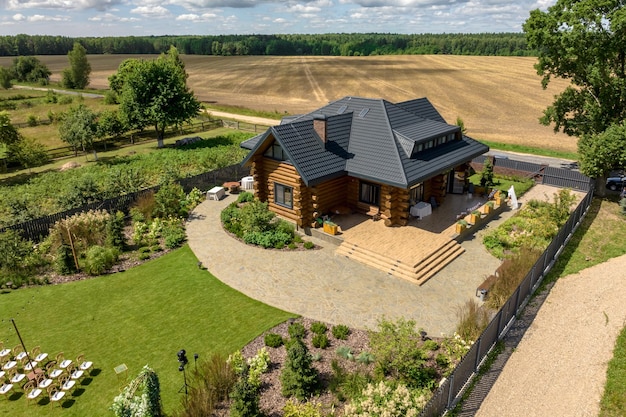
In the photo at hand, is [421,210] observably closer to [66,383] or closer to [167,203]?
[167,203]

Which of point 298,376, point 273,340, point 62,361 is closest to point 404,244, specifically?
point 273,340

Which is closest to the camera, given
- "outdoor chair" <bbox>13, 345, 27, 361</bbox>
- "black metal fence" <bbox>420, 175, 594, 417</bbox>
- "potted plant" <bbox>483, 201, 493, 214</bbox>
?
"black metal fence" <bbox>420, 175, 594, 417</bbox>

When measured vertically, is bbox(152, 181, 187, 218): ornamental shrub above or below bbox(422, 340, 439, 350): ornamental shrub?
above

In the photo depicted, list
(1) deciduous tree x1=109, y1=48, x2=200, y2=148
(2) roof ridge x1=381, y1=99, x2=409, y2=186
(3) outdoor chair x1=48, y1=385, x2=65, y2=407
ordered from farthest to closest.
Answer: (1) deciduous tree x1=109, y1=48, x2=200, y2=148
(2) roof ridge x1=381, y1=99, x2=409, y2=186
(3) outdoor chair x1=48, y1=385, x2=65, y2=407

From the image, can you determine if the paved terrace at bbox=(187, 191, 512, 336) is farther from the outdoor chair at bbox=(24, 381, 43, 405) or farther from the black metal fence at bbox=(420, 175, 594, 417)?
the outdoor chair at bbox=(24, 381, 43, 405)

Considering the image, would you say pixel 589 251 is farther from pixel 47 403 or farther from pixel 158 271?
pixel 47 403

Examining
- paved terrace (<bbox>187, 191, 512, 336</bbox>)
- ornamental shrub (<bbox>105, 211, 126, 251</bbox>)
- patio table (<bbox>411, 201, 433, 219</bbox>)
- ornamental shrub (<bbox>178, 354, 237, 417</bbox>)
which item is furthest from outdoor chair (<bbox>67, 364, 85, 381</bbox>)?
patio table (<bbox>411, 201, 433, 219</bbox>)

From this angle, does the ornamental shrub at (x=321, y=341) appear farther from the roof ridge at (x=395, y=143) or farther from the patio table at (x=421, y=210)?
the patio table at (x=421, y=210)

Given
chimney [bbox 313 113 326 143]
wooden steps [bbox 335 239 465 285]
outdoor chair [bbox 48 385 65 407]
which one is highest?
chimney [bbox 313 113 326 143]
